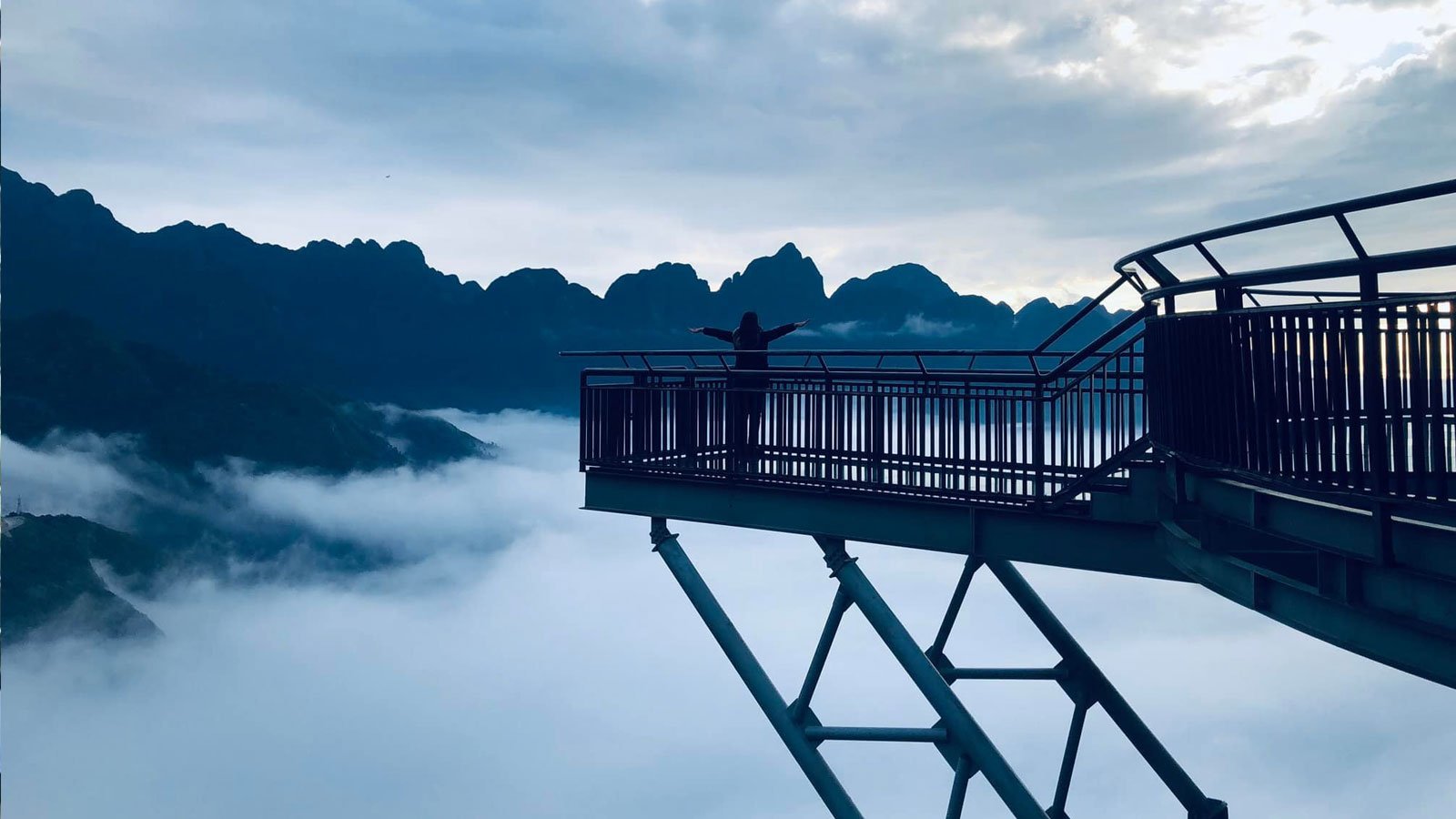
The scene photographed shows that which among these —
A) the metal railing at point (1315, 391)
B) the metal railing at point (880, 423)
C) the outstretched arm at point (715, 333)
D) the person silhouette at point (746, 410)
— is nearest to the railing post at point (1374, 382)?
the metal railing at point (1315, 391)

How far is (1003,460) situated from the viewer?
11250mm

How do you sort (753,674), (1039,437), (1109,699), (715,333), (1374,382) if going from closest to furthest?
(1374,382) → (1039,437) → (753,674) → (1109,699) → (715,333)

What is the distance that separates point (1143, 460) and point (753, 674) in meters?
5.07

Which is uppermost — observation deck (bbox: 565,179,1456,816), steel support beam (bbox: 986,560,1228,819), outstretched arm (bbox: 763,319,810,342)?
outstretched arm (bbox: 763,319,810,342)

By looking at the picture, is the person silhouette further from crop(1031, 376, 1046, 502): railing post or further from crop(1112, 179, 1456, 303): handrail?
crop(1112, 179, 1456, 303): handrail

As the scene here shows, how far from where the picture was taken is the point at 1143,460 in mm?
11117

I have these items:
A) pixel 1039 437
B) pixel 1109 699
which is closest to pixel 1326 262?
pixel 1039 437

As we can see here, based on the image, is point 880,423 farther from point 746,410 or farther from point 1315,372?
point 1315,372

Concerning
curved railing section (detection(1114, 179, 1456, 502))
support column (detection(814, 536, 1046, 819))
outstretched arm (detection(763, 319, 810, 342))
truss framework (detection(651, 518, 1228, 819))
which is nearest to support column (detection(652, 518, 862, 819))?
truss framework (detection(651, 518, 1228, 819))

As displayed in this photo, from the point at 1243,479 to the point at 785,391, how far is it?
6178 mm

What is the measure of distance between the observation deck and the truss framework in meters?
0.05

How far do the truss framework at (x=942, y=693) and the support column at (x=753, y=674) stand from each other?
1cm

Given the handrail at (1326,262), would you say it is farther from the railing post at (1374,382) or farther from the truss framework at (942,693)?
the truss framework at (942,693)

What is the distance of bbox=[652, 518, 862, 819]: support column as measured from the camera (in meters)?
11.9
